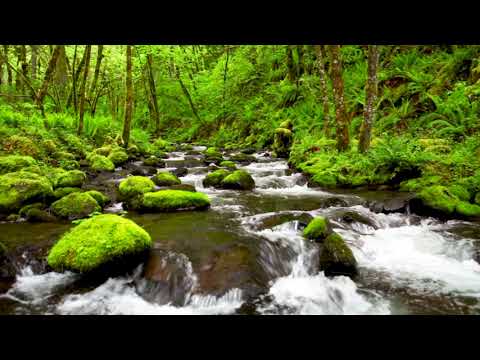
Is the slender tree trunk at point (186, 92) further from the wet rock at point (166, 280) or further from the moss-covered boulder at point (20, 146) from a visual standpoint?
the wet rock at point (166, 280)

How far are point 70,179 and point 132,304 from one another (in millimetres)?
6265

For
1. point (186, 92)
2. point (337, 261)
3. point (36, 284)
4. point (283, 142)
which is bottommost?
point (36, 284)

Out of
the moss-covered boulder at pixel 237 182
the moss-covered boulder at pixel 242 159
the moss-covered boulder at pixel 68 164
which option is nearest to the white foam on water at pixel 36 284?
the moss-covered boulder at pixel 237 182

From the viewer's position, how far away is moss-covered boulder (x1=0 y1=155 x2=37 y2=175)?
30.0ft

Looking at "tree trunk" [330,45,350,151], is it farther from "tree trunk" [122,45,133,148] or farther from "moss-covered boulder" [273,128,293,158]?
"tree trunk" [122,45,133,148]

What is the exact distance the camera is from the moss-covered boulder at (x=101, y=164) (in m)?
12.6

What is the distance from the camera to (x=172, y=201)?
25.4ft

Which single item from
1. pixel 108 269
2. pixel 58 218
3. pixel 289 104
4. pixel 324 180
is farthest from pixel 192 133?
pixel 108 269

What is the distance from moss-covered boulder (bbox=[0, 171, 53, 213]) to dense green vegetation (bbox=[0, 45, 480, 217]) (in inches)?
1.0

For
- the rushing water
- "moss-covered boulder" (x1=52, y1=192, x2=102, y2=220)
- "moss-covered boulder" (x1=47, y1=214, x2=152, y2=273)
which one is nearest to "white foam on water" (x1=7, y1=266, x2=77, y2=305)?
the rushing water

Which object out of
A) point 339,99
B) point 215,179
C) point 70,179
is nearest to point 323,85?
point 339,99

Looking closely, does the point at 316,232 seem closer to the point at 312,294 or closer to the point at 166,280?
the point at 312,294

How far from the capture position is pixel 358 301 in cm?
442
